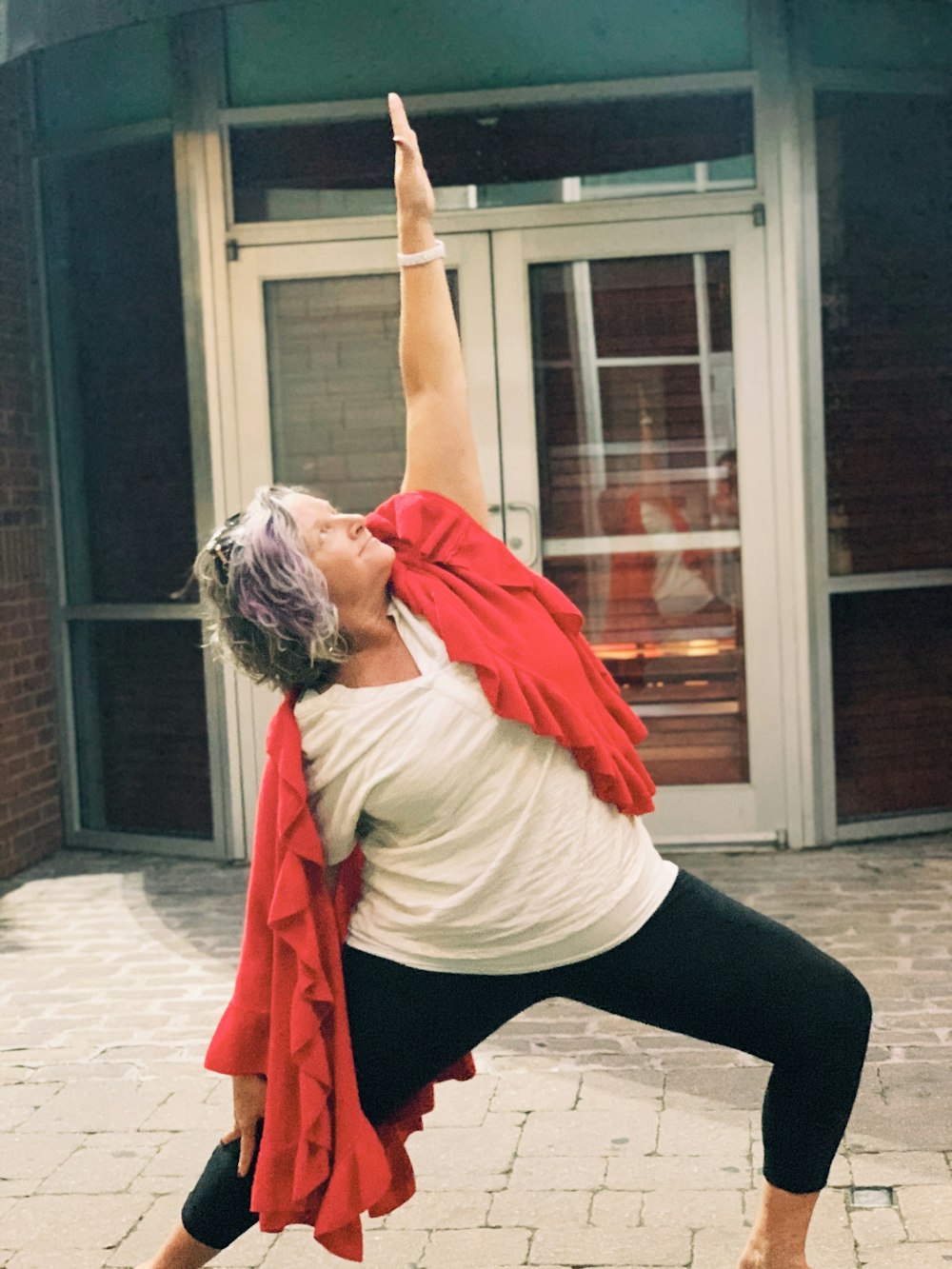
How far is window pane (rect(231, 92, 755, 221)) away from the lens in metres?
6.89

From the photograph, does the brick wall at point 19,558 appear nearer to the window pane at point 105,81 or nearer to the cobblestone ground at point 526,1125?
the window pane at point 105,81

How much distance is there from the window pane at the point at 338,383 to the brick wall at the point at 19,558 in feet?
3.94

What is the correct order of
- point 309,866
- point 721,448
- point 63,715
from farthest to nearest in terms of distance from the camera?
point 63,715 → point 721,448 → point 309,866

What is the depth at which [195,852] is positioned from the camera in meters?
7.48

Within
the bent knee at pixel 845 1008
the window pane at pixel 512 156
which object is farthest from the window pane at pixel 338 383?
the bent knee at pixel 845 1008

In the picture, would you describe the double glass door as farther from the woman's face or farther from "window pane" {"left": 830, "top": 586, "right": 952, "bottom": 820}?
the woman's face

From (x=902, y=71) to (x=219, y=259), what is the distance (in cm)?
297

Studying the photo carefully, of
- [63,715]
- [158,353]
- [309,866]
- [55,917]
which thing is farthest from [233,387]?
[309,866]

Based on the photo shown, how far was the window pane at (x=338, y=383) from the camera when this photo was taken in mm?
7109

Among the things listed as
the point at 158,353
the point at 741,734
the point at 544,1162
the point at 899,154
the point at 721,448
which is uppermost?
the point at 899,154

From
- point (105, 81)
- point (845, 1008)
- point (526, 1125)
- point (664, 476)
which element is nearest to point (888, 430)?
point (664, 476)

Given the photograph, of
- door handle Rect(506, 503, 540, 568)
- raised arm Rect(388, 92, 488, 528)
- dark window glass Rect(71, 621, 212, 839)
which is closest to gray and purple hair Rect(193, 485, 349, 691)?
raised arm Rect(388, 92, 488, 528)

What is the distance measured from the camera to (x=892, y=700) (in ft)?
23.9

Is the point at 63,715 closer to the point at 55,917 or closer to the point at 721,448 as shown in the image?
the point at 55,917
